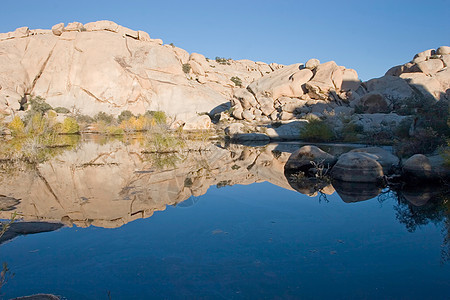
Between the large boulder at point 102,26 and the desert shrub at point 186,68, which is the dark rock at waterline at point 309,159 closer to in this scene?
the desert shrub at point 186,68

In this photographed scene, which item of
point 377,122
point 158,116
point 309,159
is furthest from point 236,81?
point 309,159

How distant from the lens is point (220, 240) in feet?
17.6

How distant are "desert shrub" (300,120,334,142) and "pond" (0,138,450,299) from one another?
12.3 meters

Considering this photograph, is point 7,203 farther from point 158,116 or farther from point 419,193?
point 158,116

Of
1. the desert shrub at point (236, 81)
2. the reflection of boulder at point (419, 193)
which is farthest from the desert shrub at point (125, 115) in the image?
the reflection of boulder at point (419, 193)

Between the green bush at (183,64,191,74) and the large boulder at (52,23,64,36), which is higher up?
the large boulder at (52,23,64,36)

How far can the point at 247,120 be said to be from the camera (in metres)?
36.3

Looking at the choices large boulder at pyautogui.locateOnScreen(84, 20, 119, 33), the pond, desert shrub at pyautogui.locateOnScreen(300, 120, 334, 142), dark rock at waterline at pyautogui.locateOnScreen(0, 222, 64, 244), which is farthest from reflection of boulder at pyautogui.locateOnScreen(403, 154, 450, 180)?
large boulder at pyautogui.locateOnScreen(84, 20, 119, 33)

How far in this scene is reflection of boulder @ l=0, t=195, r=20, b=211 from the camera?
6846mm

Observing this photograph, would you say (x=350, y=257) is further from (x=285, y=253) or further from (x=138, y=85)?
(x=138, y=85)

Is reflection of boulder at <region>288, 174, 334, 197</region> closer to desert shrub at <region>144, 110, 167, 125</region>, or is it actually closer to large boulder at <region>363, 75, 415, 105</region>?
large boulder at <region>363, 75, 415, 105</region>

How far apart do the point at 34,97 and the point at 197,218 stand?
138 feet

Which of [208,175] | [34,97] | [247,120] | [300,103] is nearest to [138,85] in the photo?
[34,97]

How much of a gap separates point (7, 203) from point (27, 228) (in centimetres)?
192
